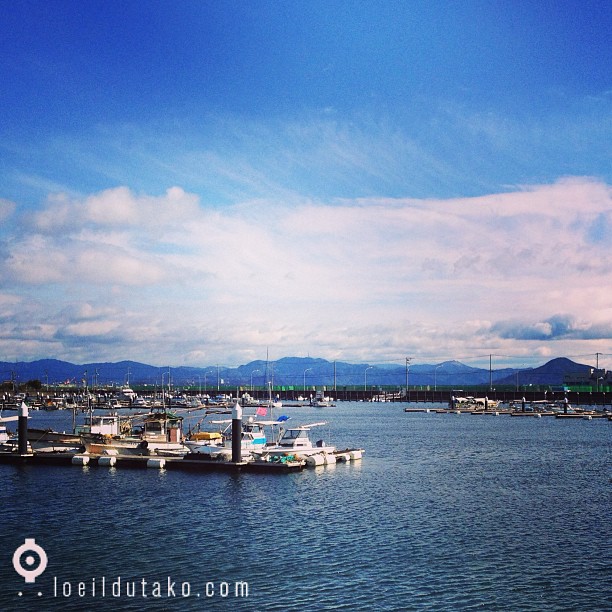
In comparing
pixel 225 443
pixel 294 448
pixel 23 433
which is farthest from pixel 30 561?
pixel 225 443

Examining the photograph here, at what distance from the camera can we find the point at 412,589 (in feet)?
105

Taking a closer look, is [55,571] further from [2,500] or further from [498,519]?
[498,519]

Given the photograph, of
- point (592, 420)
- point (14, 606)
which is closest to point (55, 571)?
point (14, 606)

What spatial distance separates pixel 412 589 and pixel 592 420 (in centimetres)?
14887

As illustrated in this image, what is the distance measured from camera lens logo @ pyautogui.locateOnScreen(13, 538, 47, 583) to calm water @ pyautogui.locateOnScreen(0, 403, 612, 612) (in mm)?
451

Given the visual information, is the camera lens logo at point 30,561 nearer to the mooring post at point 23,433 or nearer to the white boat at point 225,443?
the white boat at point 225,443

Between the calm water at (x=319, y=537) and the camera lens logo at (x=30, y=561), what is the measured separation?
0.45 m

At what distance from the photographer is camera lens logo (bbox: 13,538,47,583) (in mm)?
34094

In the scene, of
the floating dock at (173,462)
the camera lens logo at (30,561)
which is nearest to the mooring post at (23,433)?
the floating dock at (173,462)

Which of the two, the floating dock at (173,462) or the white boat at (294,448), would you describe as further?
the white boat at (294,448)

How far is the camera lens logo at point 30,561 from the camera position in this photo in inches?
1342

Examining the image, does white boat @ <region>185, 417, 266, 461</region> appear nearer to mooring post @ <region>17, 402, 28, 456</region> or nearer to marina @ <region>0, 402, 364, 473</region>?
marina @ <region>0, 402, 364, 473</region>

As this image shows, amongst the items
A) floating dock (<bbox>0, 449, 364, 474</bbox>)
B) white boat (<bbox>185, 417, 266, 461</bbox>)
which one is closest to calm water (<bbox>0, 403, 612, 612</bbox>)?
floating dock (<bbox>0, 449, 364, 474</bbox>)

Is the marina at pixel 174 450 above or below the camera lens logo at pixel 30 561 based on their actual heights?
above
